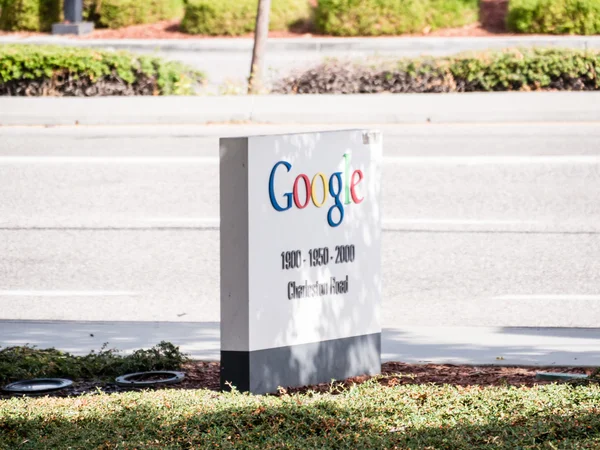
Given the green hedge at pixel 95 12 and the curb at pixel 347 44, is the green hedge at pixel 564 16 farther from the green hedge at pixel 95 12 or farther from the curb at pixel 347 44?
the green hedge at pixel 95 12

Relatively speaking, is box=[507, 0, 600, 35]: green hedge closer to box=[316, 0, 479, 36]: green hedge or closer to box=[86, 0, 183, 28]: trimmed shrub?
box=[316, 0, 479, 36]: green hedge

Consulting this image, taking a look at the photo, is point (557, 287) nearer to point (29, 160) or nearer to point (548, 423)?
point (548, 423)

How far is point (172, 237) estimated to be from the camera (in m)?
10.2

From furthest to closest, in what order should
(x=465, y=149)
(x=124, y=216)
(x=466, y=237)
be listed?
1. (x=465, y=149)
2. (x=124, y=216)
3. (x=466, y=237)

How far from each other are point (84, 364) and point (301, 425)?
192cm

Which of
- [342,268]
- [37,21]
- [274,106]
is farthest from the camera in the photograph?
[37,21]

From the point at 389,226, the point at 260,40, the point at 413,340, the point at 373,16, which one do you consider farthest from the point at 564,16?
the point at 413,340

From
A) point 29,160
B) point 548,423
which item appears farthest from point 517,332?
point 29,160

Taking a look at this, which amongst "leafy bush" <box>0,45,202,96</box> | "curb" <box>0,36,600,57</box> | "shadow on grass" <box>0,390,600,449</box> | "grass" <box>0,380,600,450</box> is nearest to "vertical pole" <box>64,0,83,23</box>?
"curb" <box>0,36,600,57</box>

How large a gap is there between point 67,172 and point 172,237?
3.47 m

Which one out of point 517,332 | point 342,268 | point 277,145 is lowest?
point 517,332

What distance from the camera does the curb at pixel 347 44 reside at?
2530 centimetres

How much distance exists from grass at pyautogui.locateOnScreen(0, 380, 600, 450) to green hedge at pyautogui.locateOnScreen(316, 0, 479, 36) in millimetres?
22191

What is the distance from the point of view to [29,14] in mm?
29672
